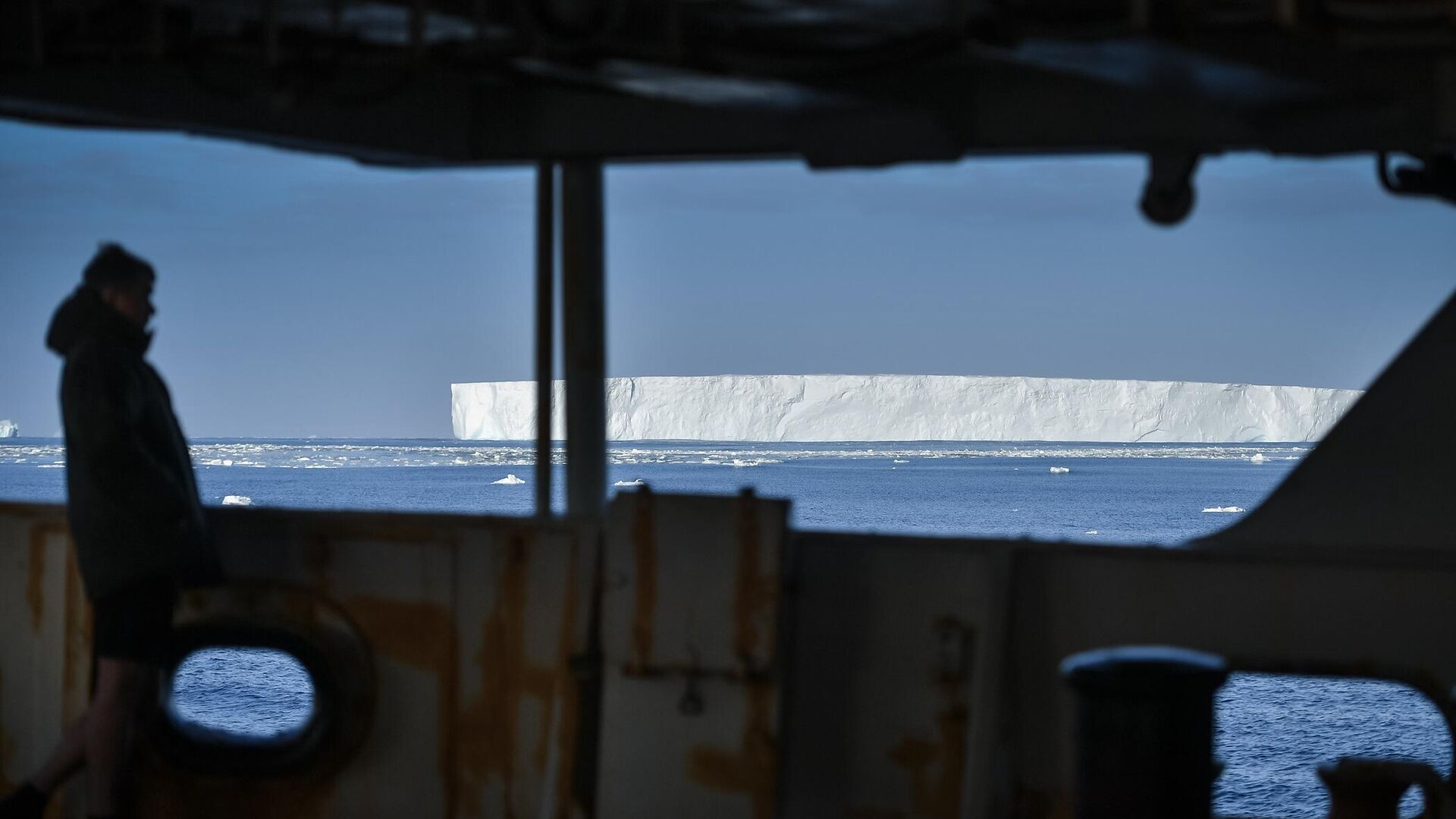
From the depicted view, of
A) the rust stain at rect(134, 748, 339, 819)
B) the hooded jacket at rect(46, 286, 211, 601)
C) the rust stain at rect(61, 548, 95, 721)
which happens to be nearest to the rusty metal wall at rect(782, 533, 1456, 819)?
the rust stain at rect(134, 748, 339, 819)

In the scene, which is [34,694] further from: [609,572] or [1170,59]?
[1170,59]

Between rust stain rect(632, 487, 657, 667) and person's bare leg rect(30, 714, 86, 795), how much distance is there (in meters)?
1.36

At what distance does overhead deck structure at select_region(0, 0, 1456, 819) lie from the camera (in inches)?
144

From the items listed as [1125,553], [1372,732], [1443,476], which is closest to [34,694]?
[1125,553]

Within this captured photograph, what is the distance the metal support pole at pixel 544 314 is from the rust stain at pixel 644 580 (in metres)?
0.73

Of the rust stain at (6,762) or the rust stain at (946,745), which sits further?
the rust stain at (6,762)

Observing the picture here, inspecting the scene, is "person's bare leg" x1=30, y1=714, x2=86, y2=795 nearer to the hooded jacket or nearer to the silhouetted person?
the silhouetted person

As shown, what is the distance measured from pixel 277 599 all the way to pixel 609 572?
3.52 ft

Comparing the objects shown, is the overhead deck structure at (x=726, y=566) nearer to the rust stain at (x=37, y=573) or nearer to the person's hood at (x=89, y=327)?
the rust stain at (x=37, y=573)

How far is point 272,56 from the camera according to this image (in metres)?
3.35

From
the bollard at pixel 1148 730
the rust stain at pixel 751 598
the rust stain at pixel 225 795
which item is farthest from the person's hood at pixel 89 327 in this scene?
the bollard at pixel 1148 730

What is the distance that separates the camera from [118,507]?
347cm

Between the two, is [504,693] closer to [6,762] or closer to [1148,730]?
[6,762]

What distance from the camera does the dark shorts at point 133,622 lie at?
3.52 meters
